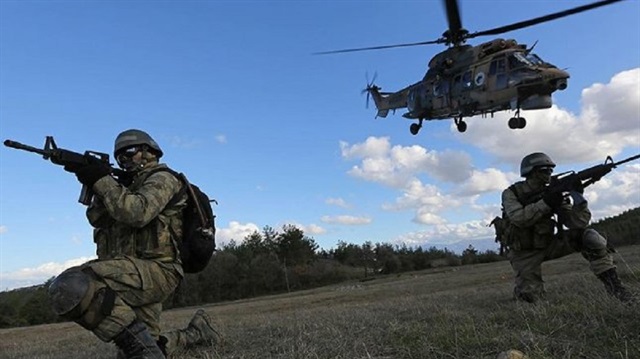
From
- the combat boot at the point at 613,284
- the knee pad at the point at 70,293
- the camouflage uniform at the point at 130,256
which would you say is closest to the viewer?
the knee pad at the point at 70,293

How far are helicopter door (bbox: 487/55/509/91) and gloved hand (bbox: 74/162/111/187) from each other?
17905 mm

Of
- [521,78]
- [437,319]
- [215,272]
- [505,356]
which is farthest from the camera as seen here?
[215,272]

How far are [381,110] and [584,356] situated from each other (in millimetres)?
25481

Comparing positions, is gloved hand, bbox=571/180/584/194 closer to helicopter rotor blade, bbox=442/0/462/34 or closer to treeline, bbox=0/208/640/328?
helicopter rotor blade, bbox=442/0/462/34

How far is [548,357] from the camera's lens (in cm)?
356

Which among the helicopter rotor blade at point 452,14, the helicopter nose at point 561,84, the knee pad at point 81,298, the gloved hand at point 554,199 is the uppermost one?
the helicopter nose at point 561,84

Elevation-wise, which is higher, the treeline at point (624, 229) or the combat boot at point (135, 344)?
the treeline at point (624, 229)

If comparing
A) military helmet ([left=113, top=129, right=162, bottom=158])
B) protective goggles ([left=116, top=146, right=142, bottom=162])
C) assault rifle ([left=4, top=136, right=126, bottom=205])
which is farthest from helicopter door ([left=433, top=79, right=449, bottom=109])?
assault rifle ([left=4, top=136, right=126, bottom=205])

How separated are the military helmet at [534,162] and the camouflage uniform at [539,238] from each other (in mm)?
162

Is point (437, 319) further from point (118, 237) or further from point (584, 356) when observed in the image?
point (118, 237)

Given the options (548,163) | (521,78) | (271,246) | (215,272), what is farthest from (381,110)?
(271,246)

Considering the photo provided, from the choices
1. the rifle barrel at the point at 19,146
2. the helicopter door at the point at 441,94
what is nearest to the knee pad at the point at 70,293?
the rifle barrel at the point at 19,146

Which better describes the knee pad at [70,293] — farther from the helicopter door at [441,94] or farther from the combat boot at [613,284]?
the helicopter door at [441,94]

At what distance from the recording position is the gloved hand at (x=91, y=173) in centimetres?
441
